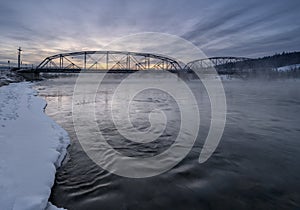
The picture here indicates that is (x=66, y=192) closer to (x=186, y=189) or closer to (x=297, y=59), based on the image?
(x=186, y=189)

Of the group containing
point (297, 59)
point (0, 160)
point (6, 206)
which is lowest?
point (6, 206)

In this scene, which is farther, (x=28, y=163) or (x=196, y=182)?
(x=28, y=163)

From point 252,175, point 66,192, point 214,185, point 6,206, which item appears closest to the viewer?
point 6,206

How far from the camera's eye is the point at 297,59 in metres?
137

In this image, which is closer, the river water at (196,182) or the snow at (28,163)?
the snow at (28,163)

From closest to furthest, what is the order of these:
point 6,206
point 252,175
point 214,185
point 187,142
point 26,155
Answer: point 6,206 < point 214,185 < point 252,175 < point 26,155 < point 187,142

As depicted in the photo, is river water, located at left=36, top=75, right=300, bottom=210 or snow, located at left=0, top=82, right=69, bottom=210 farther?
river water, located at left=36, top=75, right=300, bottom=210

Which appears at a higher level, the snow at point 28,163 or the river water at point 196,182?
the snow at point 28,163

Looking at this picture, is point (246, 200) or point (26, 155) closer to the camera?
point (246, 200)

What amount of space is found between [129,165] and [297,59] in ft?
596

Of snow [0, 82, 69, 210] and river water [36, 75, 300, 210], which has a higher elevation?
snow [0, 82, 69, 210]

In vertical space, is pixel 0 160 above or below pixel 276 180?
above

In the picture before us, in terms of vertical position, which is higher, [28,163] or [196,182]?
[28,163]

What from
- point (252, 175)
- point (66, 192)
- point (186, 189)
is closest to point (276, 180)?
point (252, 175)
